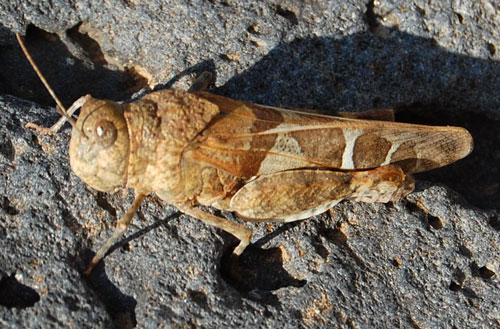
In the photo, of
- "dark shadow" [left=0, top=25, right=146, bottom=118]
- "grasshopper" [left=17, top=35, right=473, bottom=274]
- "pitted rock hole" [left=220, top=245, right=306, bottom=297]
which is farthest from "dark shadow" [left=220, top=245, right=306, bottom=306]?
"dark shadow" [left=0, top=25, right=146, bottom=118]

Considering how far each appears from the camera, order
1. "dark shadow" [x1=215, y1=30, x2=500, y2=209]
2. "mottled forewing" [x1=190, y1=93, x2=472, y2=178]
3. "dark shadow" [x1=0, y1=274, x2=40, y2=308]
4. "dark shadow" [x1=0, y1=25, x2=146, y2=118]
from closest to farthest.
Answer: "dark shadow" [x1=0, y1=274, x2=40, y2=308], "mottled forewing" [x1=190, y1=93, x2=472, y2=178], "dark shadow" [x1=0, y1=25, x2=146, y2=118], "dark shadow" [x1=215, y1=30, x2=500, y2=209]

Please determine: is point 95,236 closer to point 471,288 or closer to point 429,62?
point 471,288

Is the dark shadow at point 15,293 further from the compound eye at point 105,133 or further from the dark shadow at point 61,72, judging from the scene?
the dark shadow at point 61,72

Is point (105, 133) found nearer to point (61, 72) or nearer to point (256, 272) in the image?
point (61, 72)

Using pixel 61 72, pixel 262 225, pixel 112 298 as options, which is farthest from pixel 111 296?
pixel 61 72

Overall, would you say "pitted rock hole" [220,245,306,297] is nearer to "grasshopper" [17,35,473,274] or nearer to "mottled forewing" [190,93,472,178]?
"grasshopper" [17,35,473,274]

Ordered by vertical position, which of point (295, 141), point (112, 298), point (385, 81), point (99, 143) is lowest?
point (112, 298)
